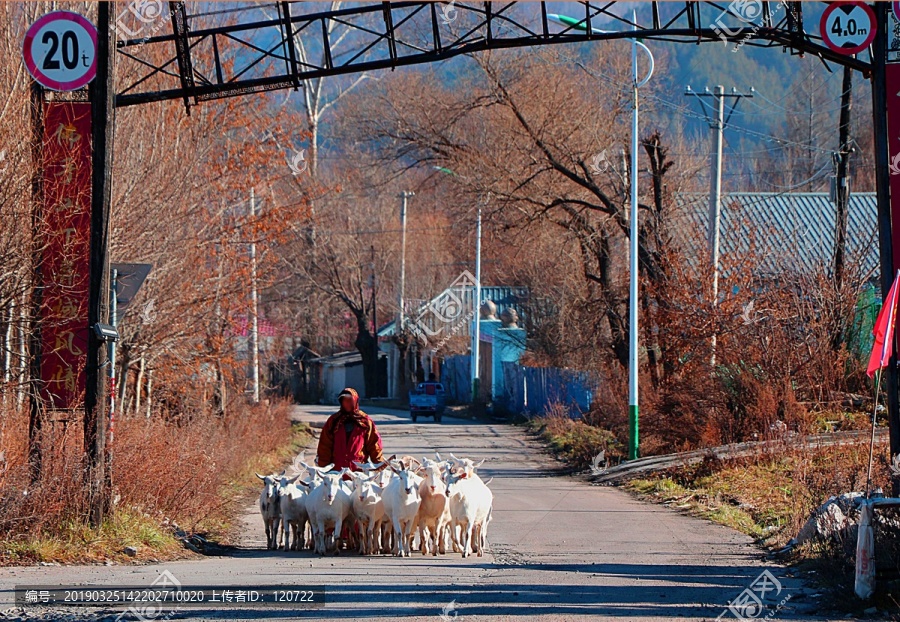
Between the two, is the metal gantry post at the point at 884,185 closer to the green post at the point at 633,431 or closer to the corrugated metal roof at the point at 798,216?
the green post at the point at 633,431

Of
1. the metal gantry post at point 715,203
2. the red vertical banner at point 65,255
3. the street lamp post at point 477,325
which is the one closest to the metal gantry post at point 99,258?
the red vertical banner at point 65,255

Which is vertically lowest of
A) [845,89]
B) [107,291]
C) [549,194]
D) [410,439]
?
[410,439]

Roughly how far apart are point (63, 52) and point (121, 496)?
5242 millimetres

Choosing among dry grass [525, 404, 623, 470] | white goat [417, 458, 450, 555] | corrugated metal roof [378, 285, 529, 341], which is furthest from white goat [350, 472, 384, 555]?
corrugated metal roof [378, 285, 529, 341]

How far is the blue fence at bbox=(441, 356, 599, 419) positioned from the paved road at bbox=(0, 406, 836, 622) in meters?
20.4

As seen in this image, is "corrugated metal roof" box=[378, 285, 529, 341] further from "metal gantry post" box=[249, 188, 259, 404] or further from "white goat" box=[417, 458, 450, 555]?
"white goat" box=[417, 458, 450, 555]

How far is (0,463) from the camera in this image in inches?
481

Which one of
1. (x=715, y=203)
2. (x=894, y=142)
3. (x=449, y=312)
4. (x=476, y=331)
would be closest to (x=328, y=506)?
(x=894, y=142)

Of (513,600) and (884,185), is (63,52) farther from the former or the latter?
(884,185)

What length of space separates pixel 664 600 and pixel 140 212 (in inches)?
523

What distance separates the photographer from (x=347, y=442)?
46.6 feet

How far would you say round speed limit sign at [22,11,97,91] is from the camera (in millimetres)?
12422

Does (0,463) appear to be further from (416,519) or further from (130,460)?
(416,519)

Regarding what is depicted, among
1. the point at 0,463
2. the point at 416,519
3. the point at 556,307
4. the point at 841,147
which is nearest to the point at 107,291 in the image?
the point at 0,463
